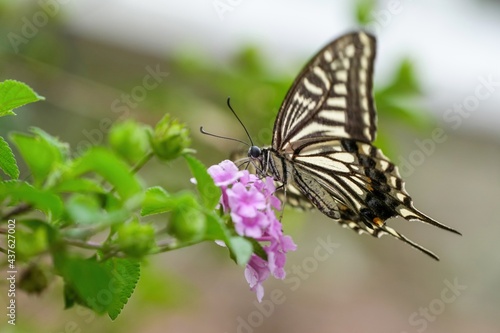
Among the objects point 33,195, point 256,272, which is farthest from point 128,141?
point 256,272

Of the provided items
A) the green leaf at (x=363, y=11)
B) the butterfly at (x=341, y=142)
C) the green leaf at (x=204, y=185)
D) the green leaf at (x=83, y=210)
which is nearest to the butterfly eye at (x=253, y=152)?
the butterfly at (x=341, y=142)

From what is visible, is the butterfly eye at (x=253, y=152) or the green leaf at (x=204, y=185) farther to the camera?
the butterfly eye at (x=253, y=152)

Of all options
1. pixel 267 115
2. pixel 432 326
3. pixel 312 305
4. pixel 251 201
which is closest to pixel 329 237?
pixel 312 305

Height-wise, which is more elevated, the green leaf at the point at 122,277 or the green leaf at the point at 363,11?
the green leaf at the point at 363,11

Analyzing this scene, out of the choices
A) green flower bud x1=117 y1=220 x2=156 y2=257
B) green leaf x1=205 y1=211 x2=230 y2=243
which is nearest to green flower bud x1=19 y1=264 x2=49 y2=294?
green flower bud x1=117 y1=220 x2=156 y2=257

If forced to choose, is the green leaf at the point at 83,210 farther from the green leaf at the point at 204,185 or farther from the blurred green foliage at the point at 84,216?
the green leaf at the point at 204,185
